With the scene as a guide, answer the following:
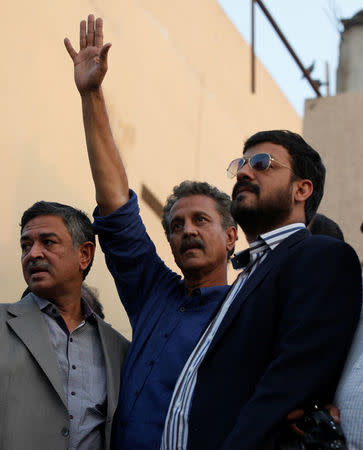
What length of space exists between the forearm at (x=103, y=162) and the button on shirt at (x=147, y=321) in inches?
2.1

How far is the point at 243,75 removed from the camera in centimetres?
789

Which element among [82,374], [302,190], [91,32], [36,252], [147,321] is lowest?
[82,374]

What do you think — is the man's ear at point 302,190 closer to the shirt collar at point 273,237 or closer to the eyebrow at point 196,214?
the shirt collar at point 273,237

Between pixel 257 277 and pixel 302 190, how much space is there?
1.45ft

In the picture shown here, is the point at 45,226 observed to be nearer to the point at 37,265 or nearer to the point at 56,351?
the point at 37,265

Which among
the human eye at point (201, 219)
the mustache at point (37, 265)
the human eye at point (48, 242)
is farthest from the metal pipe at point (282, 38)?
the mustache at point (37, 265)

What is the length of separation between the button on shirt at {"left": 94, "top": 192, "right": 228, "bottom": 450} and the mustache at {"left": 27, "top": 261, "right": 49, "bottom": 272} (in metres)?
0.23

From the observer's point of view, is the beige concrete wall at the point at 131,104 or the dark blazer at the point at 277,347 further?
the beige concrete wall at the point at 131,104

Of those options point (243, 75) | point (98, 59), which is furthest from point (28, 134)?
point (243, 75)

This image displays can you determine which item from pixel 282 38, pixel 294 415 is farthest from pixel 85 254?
pixel 282 38

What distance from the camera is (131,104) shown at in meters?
5.81

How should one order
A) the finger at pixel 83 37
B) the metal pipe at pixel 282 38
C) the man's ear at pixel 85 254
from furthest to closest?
1. the metal pipe at pixel 282 38
2. the finger at pixel 83 37
3. the man's ear at pixel 85 254

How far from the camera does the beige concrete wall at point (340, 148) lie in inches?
254

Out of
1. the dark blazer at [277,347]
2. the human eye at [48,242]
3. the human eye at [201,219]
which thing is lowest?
the dark blazer at [277,347]
